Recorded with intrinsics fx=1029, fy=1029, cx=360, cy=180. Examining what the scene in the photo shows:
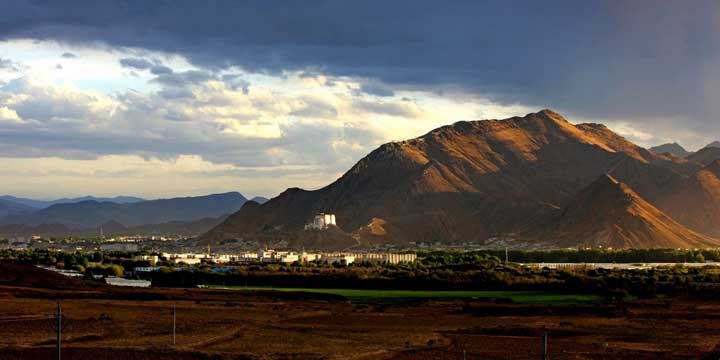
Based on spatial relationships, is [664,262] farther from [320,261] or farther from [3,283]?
[3,283]

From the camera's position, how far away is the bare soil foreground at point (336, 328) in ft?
156

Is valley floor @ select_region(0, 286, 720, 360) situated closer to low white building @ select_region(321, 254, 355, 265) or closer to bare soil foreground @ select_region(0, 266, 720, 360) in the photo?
bare soil foreground @ select_region(0, 266, 720, 360)

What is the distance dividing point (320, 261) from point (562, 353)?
436 feet

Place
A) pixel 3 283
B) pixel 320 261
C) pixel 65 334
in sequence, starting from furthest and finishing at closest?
pixel 320 261 → pixel 3 283 → pixel 65 334

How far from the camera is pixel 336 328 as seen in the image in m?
60.8

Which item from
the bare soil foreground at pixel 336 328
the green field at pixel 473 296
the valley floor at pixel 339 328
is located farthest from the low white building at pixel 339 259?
the valley floor at pixel 339 328

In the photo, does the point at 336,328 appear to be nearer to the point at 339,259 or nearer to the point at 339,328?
the point at 339,328

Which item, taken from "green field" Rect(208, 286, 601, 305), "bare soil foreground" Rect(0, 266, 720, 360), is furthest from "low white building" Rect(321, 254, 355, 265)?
"bare soil foreground" Rect(0, 266, 720, 360)

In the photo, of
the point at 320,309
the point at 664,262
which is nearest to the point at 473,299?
the point at 320,309

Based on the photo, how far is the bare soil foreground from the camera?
47688mm

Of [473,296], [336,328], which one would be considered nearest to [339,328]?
[336,328]

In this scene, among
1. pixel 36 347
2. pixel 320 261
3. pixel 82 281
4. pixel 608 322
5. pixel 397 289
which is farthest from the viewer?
pixel 320 261

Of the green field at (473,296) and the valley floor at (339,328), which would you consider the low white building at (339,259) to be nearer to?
the green field at (473,296)

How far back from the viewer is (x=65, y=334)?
172 feet
